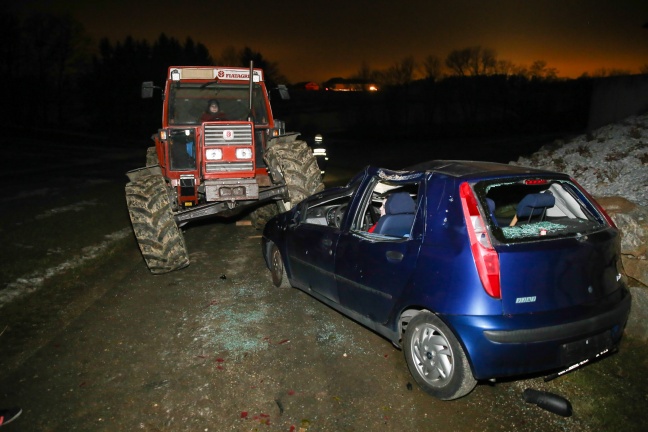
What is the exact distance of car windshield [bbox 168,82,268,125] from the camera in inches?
338

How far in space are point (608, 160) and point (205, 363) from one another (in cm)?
772

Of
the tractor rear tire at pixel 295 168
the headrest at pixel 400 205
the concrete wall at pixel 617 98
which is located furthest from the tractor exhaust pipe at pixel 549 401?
the concrete wall at pixel 617 98

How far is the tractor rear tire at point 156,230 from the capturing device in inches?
268

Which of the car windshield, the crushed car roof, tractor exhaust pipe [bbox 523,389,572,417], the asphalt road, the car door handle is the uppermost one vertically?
the car windshield

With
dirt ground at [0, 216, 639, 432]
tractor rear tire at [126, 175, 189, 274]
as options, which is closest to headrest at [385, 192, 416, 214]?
dirt ground at [0, 216, 639, 432]

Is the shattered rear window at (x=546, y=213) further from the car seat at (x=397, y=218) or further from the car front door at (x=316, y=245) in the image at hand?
the car front door at (x=316, y=245)

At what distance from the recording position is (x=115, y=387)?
4227 millimetres

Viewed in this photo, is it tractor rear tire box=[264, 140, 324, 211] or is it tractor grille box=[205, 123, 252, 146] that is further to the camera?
tractor rear tire box=[264, 140, 324, 211]

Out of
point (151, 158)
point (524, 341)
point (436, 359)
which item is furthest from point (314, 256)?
point (151, 158)

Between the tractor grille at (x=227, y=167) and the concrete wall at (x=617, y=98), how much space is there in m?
12.1

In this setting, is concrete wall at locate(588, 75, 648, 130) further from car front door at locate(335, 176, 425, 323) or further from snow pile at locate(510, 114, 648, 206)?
car front door at locate(335, 176, 425, 323)

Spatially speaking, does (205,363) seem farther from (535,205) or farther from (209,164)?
(209,164)

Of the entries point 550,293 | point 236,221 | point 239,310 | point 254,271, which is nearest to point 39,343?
point 239,310

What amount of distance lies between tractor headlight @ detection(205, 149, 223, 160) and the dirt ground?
2017mm
